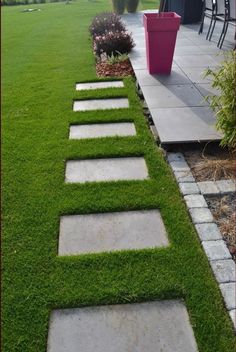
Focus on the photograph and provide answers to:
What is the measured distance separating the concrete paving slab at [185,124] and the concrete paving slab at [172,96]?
6.3 inches

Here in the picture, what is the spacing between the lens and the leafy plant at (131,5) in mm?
12766

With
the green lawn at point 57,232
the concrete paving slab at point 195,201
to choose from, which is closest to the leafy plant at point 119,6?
the green lawn at point 57,232

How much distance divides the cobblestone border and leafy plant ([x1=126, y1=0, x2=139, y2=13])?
10968 millimetres

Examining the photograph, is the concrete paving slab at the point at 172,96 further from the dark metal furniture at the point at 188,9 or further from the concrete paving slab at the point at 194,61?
the dark metal furniture at the point at 188,9

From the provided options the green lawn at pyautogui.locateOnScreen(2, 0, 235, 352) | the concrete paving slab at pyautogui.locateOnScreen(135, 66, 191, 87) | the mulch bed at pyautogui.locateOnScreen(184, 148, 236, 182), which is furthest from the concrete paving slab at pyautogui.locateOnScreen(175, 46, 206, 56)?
the mulch bed at pyautogui.locateOnScreen(184, 148, 236, 182)

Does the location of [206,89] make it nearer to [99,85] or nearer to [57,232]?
[99,85]

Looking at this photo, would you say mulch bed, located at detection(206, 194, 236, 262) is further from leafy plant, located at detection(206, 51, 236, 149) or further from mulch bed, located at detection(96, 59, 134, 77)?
mulch bed, located at detection(96, 59, 134, 77)

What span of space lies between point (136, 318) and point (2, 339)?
2.48ft

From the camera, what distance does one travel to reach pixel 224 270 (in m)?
2.29

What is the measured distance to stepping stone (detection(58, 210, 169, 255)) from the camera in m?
2.52

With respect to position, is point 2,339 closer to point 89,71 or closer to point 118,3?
point 89,71

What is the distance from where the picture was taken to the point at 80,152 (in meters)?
3.62

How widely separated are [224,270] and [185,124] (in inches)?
80.2

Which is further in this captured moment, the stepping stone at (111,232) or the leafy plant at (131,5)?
the leafy plant at (131,5)
